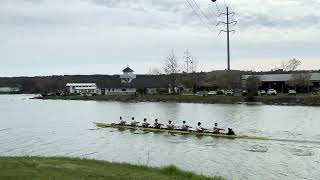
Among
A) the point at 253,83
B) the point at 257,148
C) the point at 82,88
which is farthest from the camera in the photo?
the point at 82,88

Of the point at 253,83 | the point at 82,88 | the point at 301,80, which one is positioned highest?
the point at 301,80

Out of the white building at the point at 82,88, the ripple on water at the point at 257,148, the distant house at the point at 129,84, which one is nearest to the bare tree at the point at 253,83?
the distant house at the point at 129,84

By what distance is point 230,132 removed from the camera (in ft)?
114

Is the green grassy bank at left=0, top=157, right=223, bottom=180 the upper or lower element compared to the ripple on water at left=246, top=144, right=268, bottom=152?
upper

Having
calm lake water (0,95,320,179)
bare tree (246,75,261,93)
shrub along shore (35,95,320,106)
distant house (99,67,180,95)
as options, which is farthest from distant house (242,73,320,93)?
calm lake water (0,95,320,179)

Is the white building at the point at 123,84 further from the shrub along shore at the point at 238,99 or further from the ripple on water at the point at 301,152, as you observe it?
the ripple on water at the point at 301,152

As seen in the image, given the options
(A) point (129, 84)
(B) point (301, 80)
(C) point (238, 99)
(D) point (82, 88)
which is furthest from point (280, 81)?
(D) point (82, 88)

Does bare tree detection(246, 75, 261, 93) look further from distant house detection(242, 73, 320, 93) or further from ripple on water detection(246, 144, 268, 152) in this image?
ripple on water detection(246, 144, 268, 152)

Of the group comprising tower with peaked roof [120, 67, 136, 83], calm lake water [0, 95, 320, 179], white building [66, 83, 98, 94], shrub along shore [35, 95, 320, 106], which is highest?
tower with peaked roof [120, 67, 136, 83]

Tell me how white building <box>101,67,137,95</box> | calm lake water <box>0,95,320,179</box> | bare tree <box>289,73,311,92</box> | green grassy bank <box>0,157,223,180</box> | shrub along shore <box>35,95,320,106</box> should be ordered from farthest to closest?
white building <box>101,67,137,95</box>, bare tree <box>289,73,311,92</box>, shrub along shore <box>35,95,320,106</box>, calm lake water <box>0,95,320,179</box>, green grassy bank <box>0,157,223,180</box>

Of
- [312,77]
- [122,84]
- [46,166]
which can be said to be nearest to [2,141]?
[46,166]

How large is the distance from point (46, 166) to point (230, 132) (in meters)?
20.0

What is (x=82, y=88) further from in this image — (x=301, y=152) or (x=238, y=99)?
(x=301, y=152)

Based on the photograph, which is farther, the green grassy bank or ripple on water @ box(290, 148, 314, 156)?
ripple on water @ box(290, 148, 314, 156)
